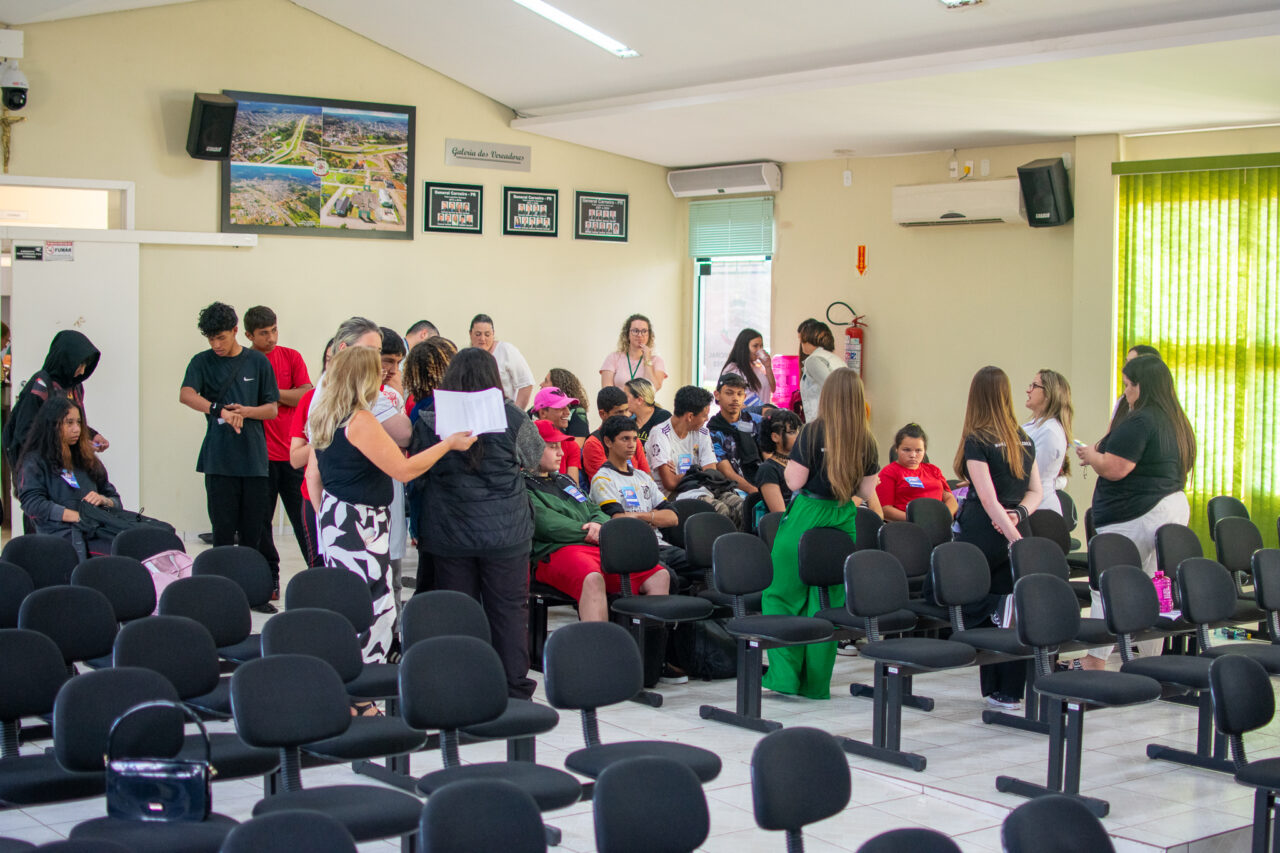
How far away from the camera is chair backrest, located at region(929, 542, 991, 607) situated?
506 centimetres

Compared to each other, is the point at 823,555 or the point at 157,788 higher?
the point at 823,555

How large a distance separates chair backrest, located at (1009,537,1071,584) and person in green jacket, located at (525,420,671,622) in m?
1.50

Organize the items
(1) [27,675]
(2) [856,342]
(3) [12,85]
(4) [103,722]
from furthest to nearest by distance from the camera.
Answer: (2) [856,342]
(3) [12,85]
(1) [27,675]
(4) [103,722]

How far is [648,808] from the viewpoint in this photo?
2725 millimetres

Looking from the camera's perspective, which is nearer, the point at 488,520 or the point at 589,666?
the point at 589,666

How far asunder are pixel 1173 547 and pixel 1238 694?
1.79m

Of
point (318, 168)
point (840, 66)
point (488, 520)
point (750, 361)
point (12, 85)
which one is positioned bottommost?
point (488, 520)

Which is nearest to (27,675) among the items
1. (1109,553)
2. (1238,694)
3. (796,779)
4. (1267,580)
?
(796,779)

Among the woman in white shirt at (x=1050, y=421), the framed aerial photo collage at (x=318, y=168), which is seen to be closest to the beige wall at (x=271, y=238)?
the framed aerial photo collage at (x=318, y=168)

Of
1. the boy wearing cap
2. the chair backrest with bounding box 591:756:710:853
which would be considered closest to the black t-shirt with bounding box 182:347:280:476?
the boy wearing cap

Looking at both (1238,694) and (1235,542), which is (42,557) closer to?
(1238,694)

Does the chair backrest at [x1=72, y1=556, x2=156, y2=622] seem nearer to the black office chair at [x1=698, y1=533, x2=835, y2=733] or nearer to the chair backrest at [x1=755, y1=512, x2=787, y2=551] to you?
the black office chair at [x1=698, y1=533, x2=835, y2=733]

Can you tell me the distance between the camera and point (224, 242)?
29.2ft

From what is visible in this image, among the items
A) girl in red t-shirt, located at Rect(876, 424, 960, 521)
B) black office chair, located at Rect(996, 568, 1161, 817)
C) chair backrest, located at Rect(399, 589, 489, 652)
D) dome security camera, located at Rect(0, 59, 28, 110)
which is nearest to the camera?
chair backrest, located at Rect(399, 589, 489, 652)
